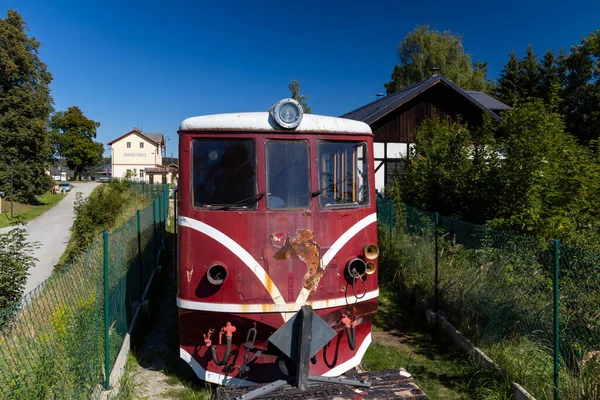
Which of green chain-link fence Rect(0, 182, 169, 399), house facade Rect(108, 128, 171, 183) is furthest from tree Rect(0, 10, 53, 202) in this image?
green chain-link fence Rect(0, 182, 169, 399)

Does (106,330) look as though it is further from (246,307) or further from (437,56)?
(437,56)

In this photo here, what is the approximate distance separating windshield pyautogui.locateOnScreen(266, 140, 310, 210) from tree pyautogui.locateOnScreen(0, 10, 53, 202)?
114 ft

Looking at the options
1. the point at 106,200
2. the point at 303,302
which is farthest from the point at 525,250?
the point at 106,200

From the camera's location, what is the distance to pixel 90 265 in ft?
16.2

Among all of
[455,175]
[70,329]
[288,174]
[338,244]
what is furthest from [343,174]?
[455,175]

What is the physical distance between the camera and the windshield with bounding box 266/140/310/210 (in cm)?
475

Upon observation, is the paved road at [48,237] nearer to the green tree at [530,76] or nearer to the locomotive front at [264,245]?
the locomotive front at [264,245]

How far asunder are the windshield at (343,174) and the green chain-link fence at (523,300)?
206 centimetres

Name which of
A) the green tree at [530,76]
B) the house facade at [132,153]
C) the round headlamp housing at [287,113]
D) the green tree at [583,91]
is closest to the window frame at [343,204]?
the round headlamp housing at [287,113]

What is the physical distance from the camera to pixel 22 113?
1324 inches

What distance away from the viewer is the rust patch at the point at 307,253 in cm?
458

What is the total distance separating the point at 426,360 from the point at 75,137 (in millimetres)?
76753

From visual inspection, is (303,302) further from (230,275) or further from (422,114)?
(422,114)

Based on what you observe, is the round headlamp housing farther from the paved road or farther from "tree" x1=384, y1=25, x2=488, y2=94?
"tree" x1=384, y1=25, x2=488, y2=94
